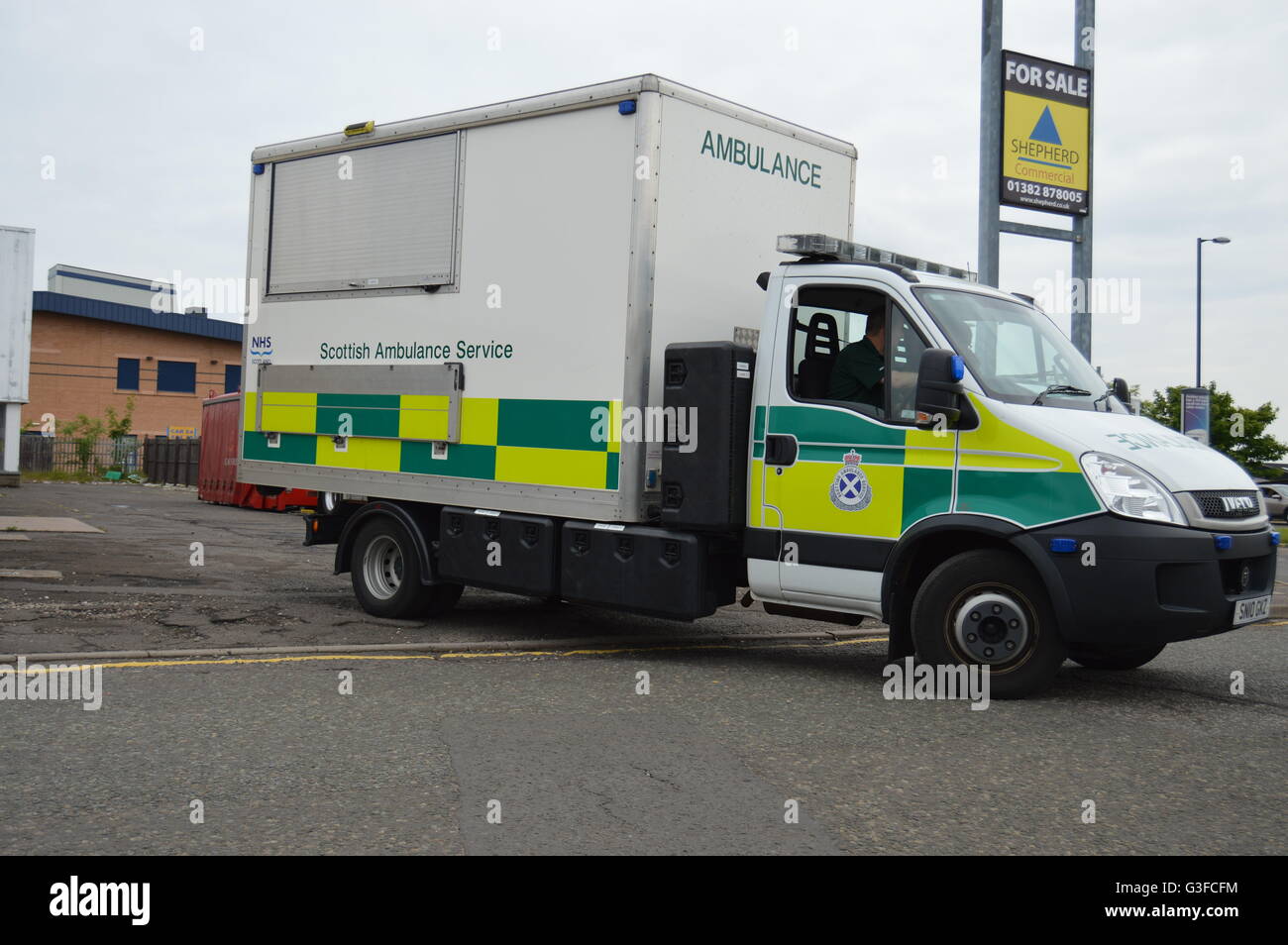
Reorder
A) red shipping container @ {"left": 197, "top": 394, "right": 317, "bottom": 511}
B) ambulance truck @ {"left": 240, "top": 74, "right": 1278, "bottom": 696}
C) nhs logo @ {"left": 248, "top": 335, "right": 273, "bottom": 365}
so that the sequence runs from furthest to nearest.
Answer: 1. red shipping container @ {"left": 197, "top": 394, "right": 317, "bottom": 511}
2. nhs logo @ {"left": 248, "top": 335, "right": 273, "bottom": 365}
3. ambulance truck @ {"left": 240, "top": 74, "right": 1278, "bottom": 696}

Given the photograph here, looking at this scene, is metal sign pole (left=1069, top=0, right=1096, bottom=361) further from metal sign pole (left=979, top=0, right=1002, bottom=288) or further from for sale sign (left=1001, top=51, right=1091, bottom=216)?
metal sign pole (left=979, top=0, right=1002, bottom=288)

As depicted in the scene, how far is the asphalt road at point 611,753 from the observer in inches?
172

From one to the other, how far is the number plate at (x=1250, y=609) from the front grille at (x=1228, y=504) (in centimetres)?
47

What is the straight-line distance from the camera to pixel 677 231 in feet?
27.1

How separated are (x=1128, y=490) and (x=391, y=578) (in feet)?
19.3

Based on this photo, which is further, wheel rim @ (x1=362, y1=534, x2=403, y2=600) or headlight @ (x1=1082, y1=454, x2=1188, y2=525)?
wheel rim @ (x1=362, y1=534, x2=403, y2=600)

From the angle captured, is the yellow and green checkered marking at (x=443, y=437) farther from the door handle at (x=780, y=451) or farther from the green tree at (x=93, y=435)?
the green tree at (x=93, y=435)

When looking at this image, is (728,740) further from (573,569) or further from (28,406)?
(28,406)

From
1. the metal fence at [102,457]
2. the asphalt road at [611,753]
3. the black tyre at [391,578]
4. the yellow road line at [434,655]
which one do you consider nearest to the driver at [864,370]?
the asphalt road at [611,753]

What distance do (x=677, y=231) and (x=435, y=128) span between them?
→ 2.40 m

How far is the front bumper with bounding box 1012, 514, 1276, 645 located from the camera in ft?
21.2

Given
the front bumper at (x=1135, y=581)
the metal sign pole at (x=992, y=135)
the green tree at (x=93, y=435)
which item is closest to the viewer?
the front bumper at (x=1135, y=581)

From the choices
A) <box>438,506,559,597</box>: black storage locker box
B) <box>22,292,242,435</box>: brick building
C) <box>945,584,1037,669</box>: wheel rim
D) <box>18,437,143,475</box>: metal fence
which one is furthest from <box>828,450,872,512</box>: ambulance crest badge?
<box>22,292,242,435</box>: brick building

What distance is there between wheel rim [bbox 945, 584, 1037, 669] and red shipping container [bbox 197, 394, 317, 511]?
21036 millimetres
